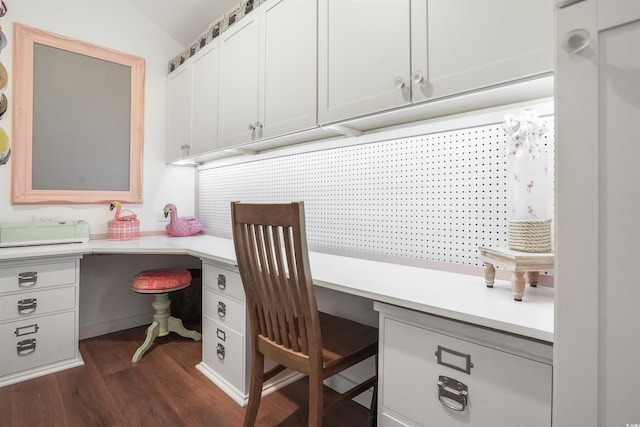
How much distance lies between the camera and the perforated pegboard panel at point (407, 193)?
4.27 feet

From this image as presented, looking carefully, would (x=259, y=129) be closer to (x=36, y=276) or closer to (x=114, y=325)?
(x=36, y=276)

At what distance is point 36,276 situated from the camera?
2008mm

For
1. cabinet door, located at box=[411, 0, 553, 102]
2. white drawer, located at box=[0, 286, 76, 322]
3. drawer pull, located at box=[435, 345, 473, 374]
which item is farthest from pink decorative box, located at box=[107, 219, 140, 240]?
drawer pull, located at box=[435, 345, 473, 374]

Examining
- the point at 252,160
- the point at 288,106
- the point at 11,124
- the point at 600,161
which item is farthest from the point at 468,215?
the point at 11,124

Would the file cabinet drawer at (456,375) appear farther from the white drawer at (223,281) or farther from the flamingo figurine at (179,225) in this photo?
the flamingo figurine at (179,225)

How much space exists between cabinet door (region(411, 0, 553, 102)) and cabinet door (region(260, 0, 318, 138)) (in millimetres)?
576

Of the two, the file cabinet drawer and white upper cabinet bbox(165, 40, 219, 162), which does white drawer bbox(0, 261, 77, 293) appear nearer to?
white upper cabinet bbox(165, 40, 219, 162)

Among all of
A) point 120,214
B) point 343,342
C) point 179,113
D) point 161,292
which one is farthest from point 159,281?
point 343,342

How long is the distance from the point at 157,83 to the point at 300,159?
69.2 inches

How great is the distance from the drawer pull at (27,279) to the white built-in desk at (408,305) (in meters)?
0.03

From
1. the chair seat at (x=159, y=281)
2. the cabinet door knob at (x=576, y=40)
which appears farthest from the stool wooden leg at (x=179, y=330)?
the cabinet door knob at (x=576, y=40)

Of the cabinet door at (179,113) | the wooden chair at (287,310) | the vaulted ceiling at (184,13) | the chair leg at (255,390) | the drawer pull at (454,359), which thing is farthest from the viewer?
the cabinet door at (179,113)

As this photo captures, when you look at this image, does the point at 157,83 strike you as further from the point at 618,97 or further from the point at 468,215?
the point at 618,97

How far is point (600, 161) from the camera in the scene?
22.0 inches
